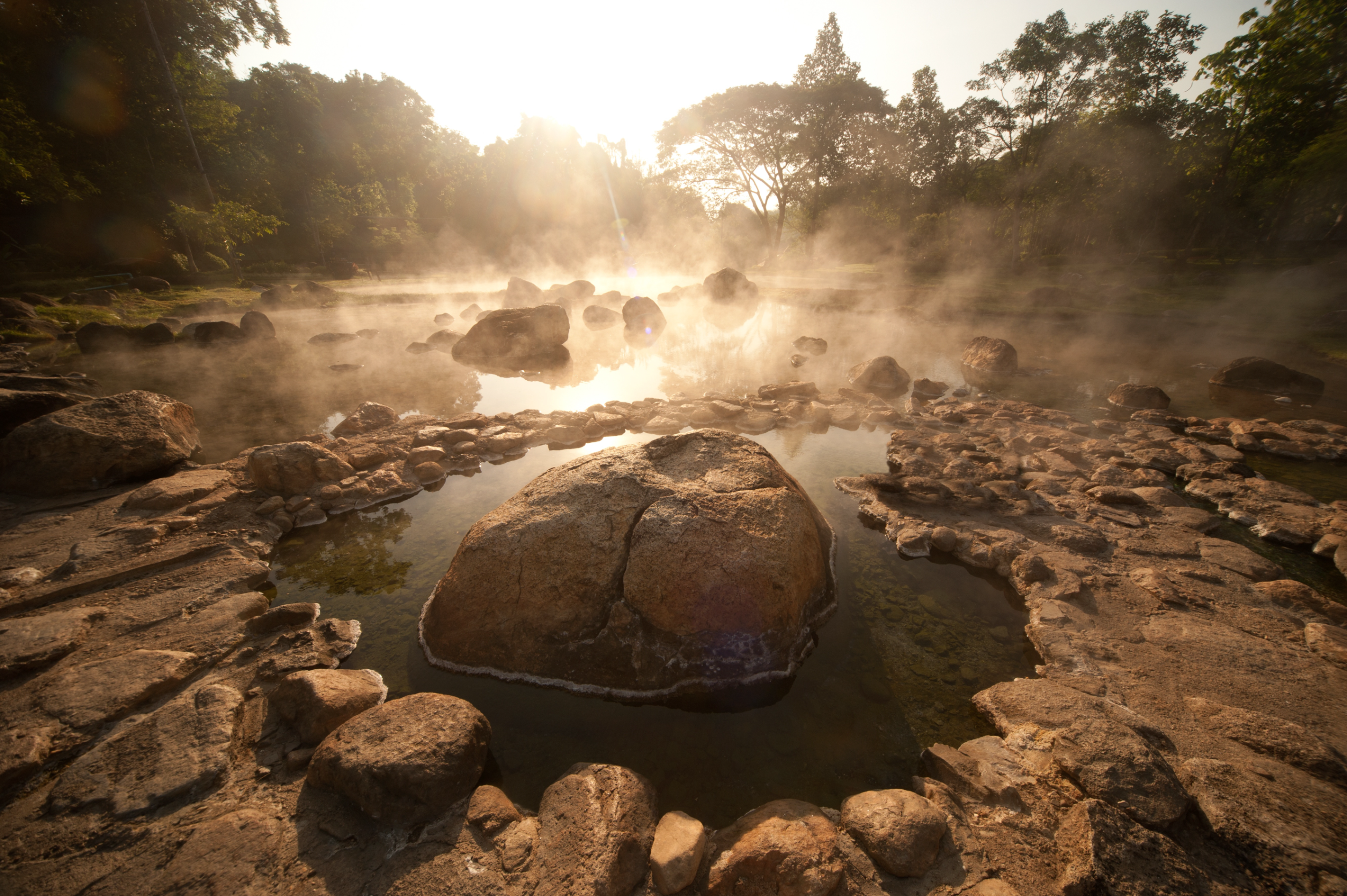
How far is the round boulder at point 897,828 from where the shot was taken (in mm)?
2119

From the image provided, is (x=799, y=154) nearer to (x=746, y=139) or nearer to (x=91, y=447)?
(x=746, y=139)

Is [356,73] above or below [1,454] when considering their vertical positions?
above

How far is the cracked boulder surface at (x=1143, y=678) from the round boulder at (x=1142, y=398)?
7.09ft

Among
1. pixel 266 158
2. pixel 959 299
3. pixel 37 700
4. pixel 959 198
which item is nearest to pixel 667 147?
pixel 959 198

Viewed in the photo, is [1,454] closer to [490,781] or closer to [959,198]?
[490,781]

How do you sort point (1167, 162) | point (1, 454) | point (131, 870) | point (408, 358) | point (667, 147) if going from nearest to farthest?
point (131, 870) → point (1, 454) → point (408, 358) → point (1167, 162) → point (667, 147)

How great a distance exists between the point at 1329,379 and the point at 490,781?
55.8 feet

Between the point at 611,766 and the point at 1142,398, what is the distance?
36.0 feet

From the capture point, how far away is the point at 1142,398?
8508 mm

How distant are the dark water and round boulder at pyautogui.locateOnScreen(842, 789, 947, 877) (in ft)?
0.86

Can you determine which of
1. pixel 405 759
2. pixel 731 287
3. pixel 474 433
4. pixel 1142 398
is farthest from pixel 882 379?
pixel 731 287

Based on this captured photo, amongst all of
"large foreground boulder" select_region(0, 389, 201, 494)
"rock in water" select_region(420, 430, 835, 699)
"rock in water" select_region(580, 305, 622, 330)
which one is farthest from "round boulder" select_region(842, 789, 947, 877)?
"rock in water" select_region(580, 305, 622, 330)

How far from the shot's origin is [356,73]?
1577 inches

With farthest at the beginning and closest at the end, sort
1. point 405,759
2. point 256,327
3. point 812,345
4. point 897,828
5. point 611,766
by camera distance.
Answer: point 256,327, point 812,345, point 611,766, point 405,759, point 897,828
